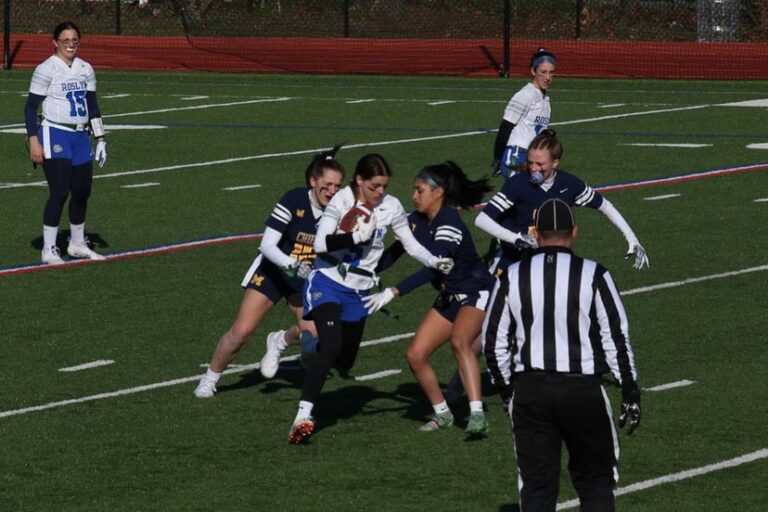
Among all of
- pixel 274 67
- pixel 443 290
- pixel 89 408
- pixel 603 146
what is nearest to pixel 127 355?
pixel 89 408

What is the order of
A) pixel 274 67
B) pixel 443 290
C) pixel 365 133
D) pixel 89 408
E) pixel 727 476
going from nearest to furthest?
pixel 727 476, pixel 443 290, pixel 89 408, pixel 365 133, pixel 274 67

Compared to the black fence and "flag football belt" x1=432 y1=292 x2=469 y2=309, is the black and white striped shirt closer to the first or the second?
"flag football belt" x1=432 y1=292 x2=469 y2=309

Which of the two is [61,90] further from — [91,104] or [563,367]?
[563,367]

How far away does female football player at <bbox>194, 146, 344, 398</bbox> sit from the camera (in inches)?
463

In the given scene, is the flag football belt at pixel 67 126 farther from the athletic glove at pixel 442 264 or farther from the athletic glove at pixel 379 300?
the athletic glove at pixel 442 264

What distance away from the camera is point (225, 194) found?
75.0 feet

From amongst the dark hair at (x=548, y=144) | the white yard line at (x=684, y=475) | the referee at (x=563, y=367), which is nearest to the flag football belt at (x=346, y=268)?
the dark hair at (x=548, y=144)

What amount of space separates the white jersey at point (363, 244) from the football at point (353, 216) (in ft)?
0.08

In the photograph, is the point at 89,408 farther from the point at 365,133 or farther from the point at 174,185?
the point at 365,133

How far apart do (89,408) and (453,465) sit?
2.88m

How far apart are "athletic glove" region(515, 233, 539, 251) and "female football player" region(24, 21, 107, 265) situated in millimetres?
7314

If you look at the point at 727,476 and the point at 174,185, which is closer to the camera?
the point at 727,476

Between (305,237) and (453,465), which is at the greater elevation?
(305,237)

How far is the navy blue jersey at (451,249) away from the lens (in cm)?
1128
